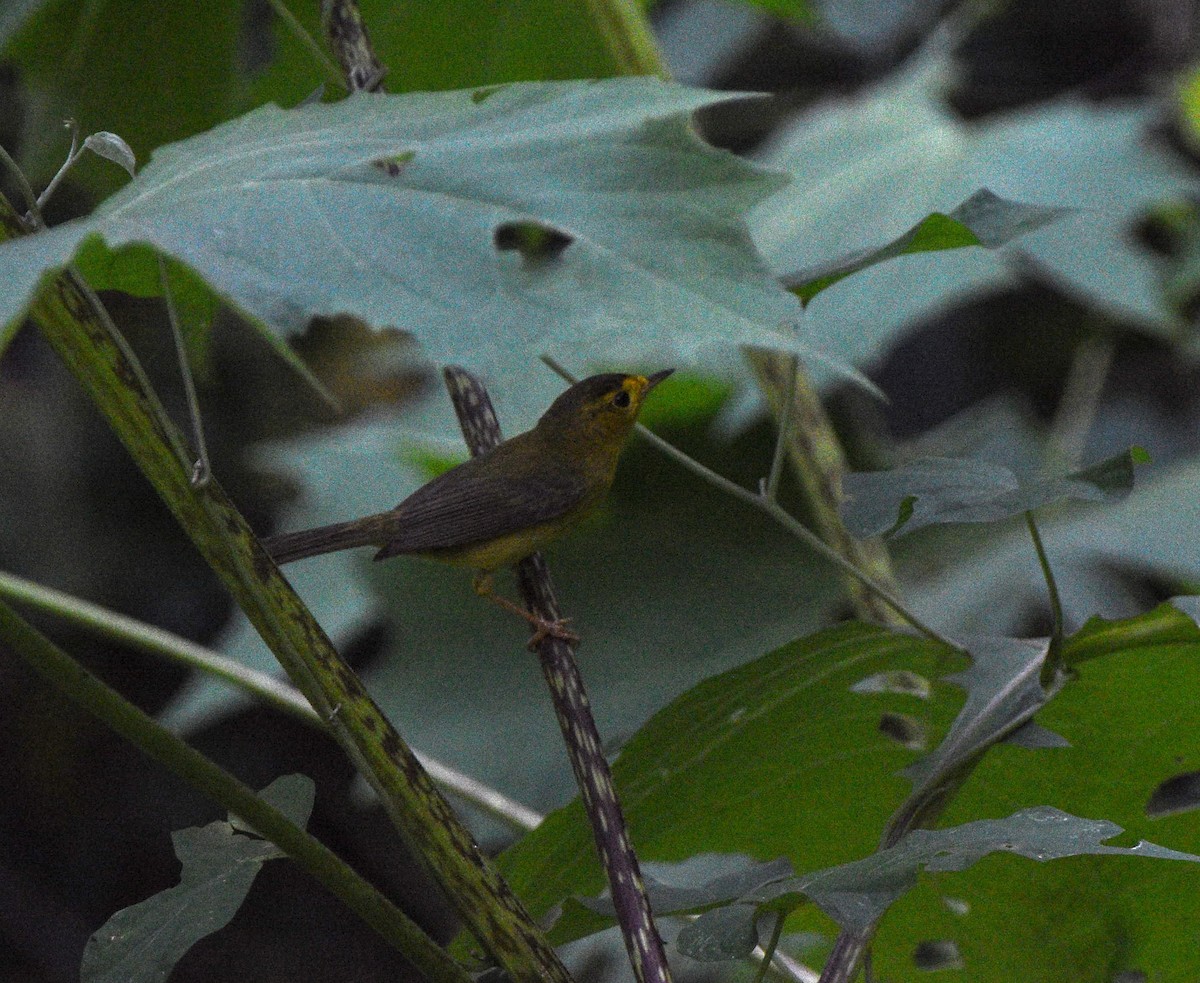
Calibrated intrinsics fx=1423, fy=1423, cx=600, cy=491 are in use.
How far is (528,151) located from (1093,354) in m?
4.48

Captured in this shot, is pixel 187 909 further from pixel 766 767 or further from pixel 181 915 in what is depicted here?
pixel 766 767

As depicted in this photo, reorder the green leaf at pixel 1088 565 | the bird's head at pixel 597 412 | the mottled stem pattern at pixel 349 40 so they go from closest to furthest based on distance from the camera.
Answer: the mottled stem pattern at pixel 349 40
the bird's head at pixel 597 412
the green leaf at pixel 1088 565

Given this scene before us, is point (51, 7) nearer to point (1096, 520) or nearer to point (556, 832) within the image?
point (556, 832)

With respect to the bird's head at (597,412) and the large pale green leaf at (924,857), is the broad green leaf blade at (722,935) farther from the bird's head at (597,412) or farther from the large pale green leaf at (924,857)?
the bird's head at (597,412)

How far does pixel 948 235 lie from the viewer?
146 cm

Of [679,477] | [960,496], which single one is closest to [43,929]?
[679,477]

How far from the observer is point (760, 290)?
0.90 m

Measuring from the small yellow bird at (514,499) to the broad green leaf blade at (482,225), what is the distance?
138 cm

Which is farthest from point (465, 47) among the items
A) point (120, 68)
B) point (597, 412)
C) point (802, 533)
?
point (802, 533)

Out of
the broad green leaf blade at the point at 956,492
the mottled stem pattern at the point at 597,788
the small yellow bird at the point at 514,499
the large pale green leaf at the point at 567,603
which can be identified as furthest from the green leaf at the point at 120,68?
the broad green leaf blade at the point at 956,492

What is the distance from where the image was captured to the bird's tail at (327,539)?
2.39 meters

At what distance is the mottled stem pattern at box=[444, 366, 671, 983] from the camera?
4.26ft

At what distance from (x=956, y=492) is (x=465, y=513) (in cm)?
148

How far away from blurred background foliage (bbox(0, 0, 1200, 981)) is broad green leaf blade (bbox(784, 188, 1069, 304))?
48 centimetres
